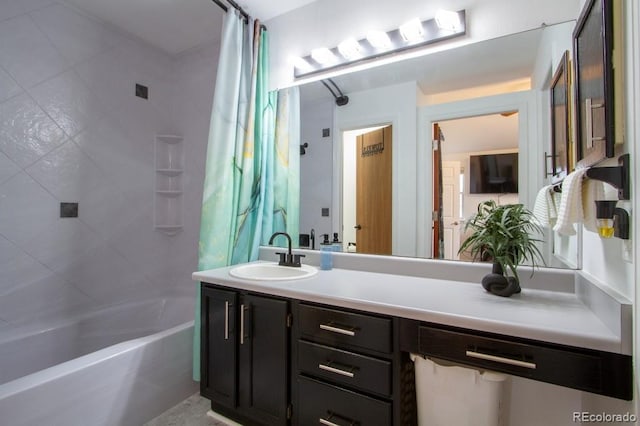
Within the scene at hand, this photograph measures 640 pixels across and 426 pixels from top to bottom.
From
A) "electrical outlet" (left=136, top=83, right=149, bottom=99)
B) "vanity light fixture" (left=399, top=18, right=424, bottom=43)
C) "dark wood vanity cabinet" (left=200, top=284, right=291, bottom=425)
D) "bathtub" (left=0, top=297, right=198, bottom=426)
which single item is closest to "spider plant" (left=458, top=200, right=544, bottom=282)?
"dark wood vanity cabinet" (left=200, top=284, right=291, bottom=425)

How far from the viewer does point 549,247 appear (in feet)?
4.06

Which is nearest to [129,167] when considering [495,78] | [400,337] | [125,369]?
[125,369]

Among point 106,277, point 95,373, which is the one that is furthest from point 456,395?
point 106,277

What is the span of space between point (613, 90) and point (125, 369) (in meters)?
2.20

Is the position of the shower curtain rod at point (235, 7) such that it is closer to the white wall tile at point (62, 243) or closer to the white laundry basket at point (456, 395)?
the white wall tile at point (62, 243)

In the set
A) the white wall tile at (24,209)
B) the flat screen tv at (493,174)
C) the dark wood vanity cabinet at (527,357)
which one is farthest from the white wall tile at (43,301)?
the flat screen tv at (493,174)

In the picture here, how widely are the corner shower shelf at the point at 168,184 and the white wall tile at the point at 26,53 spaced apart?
32.1 inches

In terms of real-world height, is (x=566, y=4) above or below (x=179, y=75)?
below

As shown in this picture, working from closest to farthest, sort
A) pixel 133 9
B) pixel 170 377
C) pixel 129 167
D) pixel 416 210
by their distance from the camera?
1. pixel 416 210
2. pixel 170 377
3. pixel 133 9
4. pixel 129 167

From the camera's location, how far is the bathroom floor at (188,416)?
153 centimetres

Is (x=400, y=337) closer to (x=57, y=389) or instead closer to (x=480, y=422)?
(x=480, y=422)

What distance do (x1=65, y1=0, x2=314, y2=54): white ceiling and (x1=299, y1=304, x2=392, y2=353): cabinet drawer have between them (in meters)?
1.96

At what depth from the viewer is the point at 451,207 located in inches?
56.7

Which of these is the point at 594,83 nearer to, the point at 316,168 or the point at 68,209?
the point at 316,168
